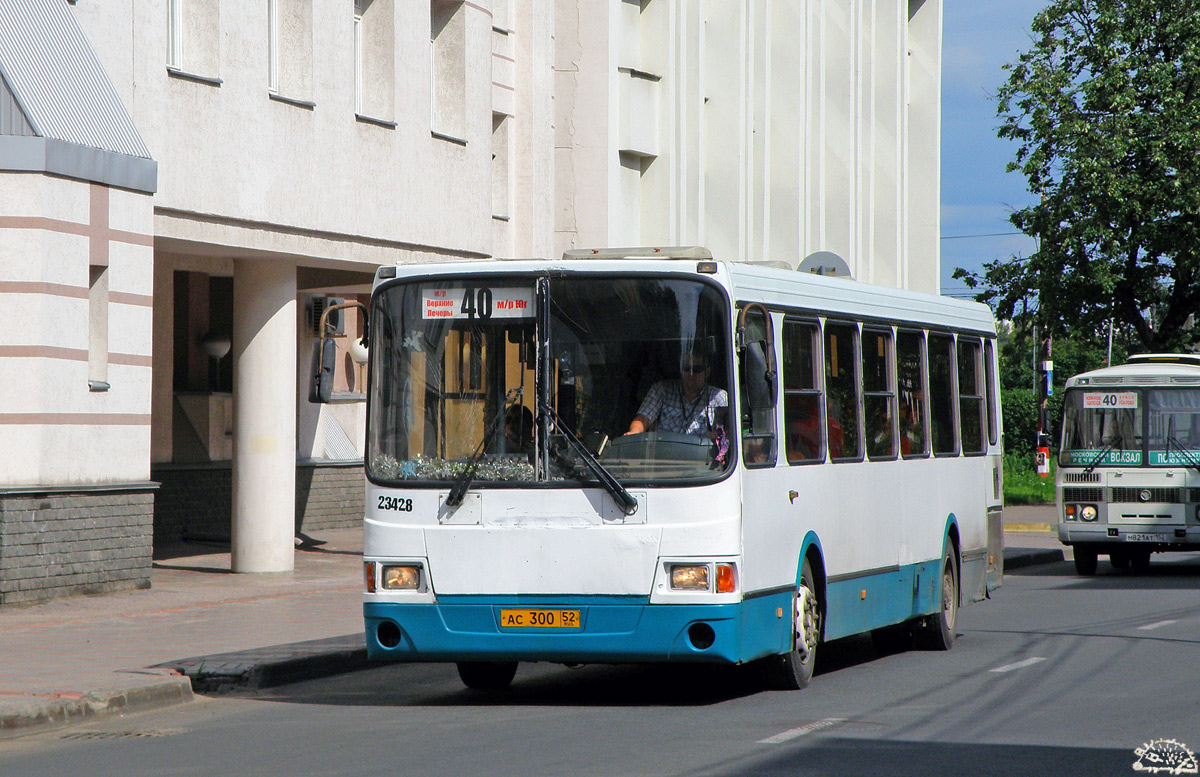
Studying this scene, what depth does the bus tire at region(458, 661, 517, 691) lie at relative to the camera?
38.7 ft

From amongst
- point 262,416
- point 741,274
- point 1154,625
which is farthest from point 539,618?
point 262,416

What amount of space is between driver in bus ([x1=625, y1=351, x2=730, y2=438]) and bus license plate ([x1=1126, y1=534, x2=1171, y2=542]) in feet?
47.0

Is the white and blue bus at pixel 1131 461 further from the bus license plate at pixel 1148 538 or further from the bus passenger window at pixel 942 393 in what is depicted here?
the bus passenger window at pixel 942 393

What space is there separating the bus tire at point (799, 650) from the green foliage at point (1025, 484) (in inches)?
1163

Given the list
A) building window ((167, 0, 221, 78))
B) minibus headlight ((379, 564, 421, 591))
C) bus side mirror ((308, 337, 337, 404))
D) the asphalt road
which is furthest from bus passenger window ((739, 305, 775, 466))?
building window ((167, 0, 221, 78))

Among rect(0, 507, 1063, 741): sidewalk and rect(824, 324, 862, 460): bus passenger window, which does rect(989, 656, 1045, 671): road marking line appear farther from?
rect(0, 507, 1063, 741): sidewalk

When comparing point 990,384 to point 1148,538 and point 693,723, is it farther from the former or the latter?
point 1148,538

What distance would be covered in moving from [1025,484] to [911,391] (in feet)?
112

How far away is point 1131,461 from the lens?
23.6 metres

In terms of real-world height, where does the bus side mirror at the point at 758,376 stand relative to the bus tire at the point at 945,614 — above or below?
above

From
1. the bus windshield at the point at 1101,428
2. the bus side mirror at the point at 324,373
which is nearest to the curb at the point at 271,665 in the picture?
the bus side mirror at the point at 324,373

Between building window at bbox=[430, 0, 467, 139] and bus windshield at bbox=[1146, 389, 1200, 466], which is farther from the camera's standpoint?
building window at bbox=[430, 0, 467, 139]

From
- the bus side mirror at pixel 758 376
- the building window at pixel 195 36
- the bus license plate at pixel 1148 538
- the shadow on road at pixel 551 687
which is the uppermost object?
A: the building window at pixel 195 36

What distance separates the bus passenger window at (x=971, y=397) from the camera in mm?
15305
